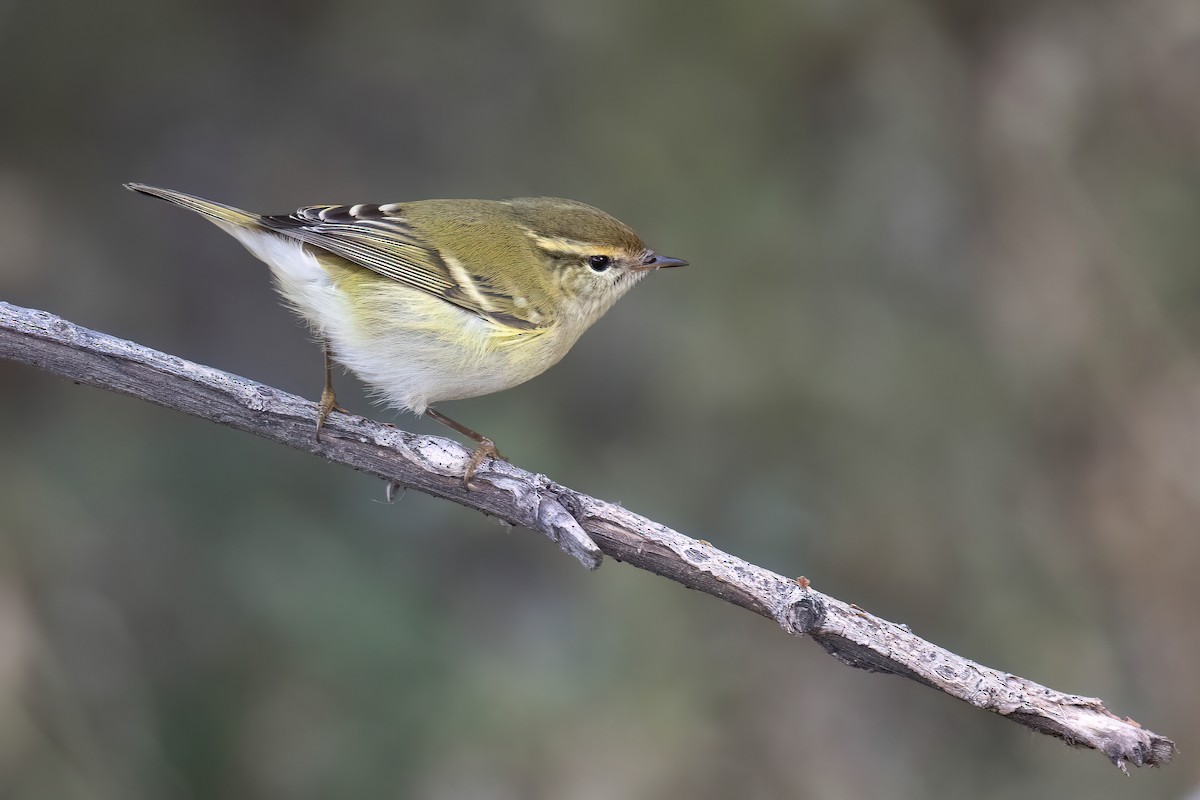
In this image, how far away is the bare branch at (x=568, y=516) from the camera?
2564 mm

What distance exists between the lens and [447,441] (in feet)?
10.2

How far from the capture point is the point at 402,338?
3518 mm

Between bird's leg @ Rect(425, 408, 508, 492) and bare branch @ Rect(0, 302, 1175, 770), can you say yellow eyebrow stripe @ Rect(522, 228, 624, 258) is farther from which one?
bare branch @ Rect(0, 302, 1175, 770)

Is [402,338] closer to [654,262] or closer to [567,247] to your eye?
[567,247]

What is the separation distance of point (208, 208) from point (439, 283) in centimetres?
78

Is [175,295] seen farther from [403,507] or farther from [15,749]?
[15,749]

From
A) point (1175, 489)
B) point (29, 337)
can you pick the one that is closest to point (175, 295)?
point (29, 337)

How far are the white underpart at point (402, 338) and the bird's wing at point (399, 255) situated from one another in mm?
43

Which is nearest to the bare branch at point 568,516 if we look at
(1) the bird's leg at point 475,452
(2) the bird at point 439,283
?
(1) the bird's leg at point 475,452

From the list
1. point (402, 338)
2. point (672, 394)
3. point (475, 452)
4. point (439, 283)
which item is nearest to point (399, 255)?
point (439, 283)

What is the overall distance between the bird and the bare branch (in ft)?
0.76

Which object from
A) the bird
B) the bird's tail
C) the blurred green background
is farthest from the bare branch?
the blurred green background

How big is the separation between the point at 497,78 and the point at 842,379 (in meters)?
2.40

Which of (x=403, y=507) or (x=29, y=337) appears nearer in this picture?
(x=29, y=337)
